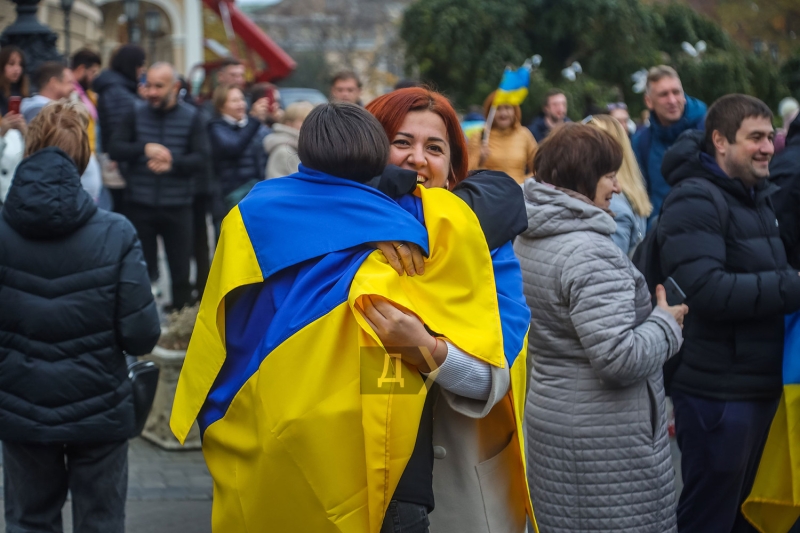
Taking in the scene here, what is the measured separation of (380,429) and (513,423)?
1.66 feet

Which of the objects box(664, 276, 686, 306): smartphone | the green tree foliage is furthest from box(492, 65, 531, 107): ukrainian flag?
the green tree foliage

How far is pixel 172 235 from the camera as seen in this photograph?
832 cm

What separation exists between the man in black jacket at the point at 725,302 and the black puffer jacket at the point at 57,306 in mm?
2138

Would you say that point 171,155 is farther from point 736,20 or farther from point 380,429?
point 736,20

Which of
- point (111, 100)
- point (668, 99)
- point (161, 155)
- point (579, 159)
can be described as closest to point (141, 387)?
point (579, 159)

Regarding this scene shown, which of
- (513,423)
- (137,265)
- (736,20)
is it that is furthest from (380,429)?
(736,20)

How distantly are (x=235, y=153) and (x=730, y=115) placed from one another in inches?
192

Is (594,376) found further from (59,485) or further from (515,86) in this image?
(515,86)

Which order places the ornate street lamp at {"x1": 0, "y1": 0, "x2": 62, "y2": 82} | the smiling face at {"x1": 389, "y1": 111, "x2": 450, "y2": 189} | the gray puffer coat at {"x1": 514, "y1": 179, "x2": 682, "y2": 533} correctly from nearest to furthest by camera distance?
the smiling face at {"x1": 389, "y1": 111, "x2": 450, "y2": 189}, the gray puffer coat at {"x1": 514, "y1": 179, "x2": 682, "y2": 533}, the ornate street lamp at {"x1": 0, "y1": 0, "x2": 62, "y2": 82}

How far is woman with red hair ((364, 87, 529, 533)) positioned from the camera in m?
2.51

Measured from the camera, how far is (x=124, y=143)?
7914 mm

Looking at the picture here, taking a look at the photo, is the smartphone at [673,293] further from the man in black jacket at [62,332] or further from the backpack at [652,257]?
the man in black jacket at [62,332]

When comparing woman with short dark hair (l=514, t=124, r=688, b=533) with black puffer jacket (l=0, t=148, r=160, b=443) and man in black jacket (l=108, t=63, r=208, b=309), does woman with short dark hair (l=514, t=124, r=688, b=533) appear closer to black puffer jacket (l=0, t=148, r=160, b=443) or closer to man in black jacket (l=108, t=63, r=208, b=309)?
black puffer jacket (l=0, t=148, r=160, b=443)

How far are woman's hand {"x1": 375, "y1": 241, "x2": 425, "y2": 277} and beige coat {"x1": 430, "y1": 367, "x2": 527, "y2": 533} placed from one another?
39 cm
